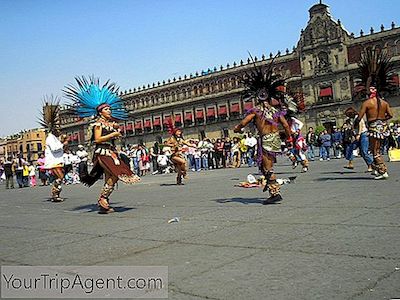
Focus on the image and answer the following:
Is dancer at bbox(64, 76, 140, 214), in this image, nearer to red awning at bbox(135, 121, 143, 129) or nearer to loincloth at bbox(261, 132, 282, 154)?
loincloth at bbox(261, 132, 282, 154)

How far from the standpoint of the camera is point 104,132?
29.4ft

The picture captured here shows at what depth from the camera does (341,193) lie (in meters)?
8.77

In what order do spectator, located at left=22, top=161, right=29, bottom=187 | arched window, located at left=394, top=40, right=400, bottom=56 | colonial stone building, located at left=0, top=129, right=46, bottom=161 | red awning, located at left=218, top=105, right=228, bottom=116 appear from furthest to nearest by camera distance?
1. colonial stone building, located at left=0, top=129, right=46, bottom=161
2. red awning, located at left=218, top=105, right=228, bottom=116
3. arched window, located at left=394, top=40, right=400, bottom=56
4. spectator, located at left=22, top=161, right=29, bottom=187

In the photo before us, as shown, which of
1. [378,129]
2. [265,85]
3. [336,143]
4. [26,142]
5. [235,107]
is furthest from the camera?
[26,142]

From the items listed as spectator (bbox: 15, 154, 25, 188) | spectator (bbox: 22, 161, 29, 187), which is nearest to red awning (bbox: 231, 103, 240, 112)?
spectator (bbox: 22, 161, 29, 187)

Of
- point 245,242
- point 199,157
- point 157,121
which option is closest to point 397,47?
point 157,121

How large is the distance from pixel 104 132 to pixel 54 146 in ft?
13.1

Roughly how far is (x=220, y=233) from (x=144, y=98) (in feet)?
302

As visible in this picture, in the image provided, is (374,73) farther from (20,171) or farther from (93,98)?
(20,171)

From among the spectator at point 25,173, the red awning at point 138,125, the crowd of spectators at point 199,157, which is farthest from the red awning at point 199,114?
the spectator at point 25,173

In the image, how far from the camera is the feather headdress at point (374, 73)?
36.9 ft

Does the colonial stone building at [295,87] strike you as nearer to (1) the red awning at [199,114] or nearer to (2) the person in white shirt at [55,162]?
(1) the red awning at [199,114]

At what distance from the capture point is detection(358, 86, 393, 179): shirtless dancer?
10648 millimetres

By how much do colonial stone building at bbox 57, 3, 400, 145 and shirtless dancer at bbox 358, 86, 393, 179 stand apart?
4487 centimetres
